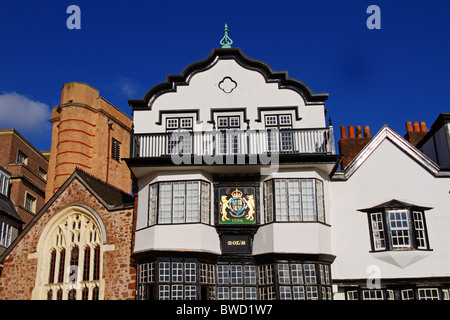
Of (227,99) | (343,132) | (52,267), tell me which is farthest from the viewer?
(343,132)

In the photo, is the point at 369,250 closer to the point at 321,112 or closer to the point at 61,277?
the point at 321,112

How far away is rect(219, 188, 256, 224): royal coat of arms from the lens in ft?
73.8

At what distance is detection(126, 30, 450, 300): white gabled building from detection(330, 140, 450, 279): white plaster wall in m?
0.04

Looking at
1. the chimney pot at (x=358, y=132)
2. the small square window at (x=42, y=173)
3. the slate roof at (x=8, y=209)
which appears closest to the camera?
the slate roof at (x=8, y=209)

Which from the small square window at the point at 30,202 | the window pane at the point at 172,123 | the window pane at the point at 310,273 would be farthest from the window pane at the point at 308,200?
the small square window at the point at 30,202

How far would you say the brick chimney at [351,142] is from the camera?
101ft

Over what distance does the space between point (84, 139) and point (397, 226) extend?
2341cm

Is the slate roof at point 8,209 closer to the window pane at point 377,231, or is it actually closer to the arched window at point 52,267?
the arched window at point 52,267

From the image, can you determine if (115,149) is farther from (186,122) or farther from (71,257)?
(71,257)

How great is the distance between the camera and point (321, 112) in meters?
24.6

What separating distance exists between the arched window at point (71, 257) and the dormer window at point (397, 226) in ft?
38.7

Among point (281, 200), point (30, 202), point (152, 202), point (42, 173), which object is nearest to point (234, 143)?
point (281, 200)

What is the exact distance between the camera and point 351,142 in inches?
1227
